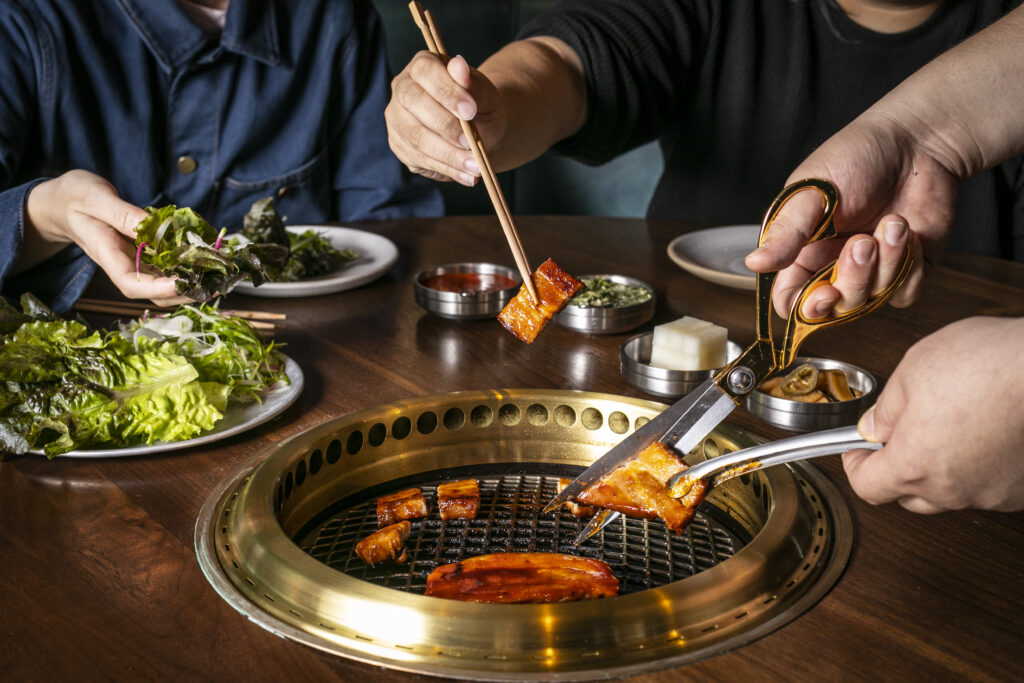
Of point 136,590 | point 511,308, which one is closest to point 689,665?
point 136,590

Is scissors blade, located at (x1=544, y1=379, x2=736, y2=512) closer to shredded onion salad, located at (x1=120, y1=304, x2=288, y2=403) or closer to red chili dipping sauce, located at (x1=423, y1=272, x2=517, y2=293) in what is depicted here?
shredded onion salad, located at (x1=120, y1=304, x2=288, y2=403)

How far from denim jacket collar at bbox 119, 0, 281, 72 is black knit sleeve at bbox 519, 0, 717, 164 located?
0.99 meters

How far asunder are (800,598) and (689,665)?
0.65 ft

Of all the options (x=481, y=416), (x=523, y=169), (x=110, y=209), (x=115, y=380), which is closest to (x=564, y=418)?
(x=481, y=416)

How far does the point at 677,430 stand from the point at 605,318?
25.9 inches

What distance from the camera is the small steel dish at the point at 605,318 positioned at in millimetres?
1867

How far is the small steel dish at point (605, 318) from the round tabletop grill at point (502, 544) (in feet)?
1.28

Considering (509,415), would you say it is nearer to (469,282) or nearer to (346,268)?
(469,282)

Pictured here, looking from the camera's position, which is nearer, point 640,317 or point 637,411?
point 637,411

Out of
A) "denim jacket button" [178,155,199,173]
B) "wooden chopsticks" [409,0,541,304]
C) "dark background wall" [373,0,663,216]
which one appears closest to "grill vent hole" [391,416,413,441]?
"wooden chopsticks" [409,0,541,304]

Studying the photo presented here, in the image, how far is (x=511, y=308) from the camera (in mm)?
1570

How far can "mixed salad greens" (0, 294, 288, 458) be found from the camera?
134 centimetres

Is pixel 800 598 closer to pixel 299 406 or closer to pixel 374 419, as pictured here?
pixel 374 419

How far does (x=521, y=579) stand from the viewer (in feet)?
3.62
